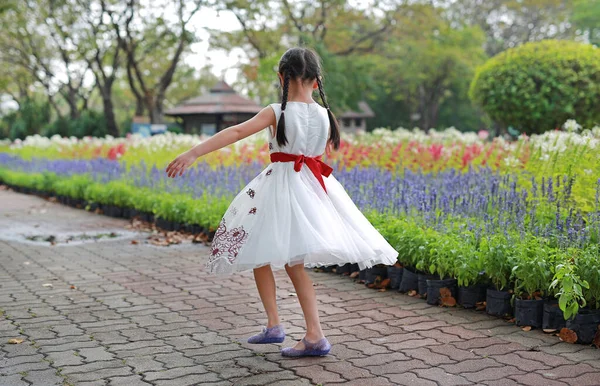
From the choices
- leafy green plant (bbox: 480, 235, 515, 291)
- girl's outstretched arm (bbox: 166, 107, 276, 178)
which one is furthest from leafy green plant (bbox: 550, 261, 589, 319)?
girl's outstretched arm (bbox: 166, 107, 276, 178)

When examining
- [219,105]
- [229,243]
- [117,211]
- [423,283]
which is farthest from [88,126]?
[229,243]

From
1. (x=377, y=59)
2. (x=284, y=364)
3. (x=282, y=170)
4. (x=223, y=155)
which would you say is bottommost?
(x=284, y=364)

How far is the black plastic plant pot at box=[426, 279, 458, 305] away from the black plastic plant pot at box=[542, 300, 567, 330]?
0.83 metres

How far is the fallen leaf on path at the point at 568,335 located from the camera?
13.8 ft

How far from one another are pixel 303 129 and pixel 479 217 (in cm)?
254

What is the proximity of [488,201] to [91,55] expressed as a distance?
31664 mm

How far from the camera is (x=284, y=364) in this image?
381cm

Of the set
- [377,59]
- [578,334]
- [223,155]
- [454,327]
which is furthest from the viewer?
[377,59]

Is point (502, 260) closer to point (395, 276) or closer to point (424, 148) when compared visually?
point (395, 276)

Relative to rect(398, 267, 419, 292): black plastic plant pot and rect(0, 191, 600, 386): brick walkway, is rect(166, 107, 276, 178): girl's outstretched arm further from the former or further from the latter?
rect(398, 267, 419, 292): black plastic plant pot

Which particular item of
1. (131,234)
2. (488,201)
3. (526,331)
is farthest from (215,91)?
(526,331)

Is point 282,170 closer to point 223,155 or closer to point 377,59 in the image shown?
point 223,155

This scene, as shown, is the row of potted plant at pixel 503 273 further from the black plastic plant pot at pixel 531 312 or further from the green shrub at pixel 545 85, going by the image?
the green shrub at pixel 545 85

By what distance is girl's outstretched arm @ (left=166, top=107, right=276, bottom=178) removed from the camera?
370cm
